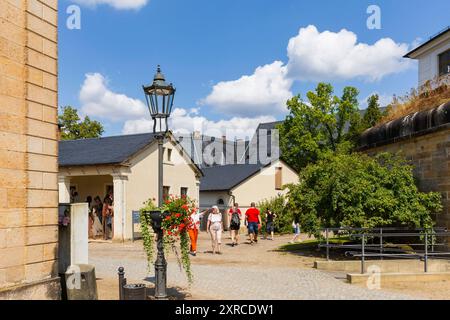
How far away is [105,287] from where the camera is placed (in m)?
9.56

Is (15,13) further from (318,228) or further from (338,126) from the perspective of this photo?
(338,126)

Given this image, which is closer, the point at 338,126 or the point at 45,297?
the point at 45,297

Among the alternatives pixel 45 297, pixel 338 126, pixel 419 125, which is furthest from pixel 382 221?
pixel 338 126

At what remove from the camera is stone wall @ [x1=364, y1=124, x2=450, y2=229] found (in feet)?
43.0

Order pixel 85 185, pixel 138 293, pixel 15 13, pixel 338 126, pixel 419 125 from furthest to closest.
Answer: pixel 338 126
pixel 85 185
pixel 419 125
pixel 138 293
pixel 15 13

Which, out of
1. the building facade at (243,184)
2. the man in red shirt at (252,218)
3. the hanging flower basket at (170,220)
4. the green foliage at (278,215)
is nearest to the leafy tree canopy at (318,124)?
the building facade at (243,184)

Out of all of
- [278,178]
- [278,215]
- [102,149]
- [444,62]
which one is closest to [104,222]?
[102,149]

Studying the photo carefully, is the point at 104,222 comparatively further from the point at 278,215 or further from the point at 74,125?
the point at 74,125

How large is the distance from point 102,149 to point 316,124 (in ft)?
71.5

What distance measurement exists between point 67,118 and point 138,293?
108ft

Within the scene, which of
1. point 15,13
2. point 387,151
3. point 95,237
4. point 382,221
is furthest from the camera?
point 95,237

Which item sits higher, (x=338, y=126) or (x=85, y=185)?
(x=338, y=126)

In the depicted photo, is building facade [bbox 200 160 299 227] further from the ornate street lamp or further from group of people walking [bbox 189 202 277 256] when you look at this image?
the ornate street lamp

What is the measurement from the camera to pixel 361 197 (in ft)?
43.7
